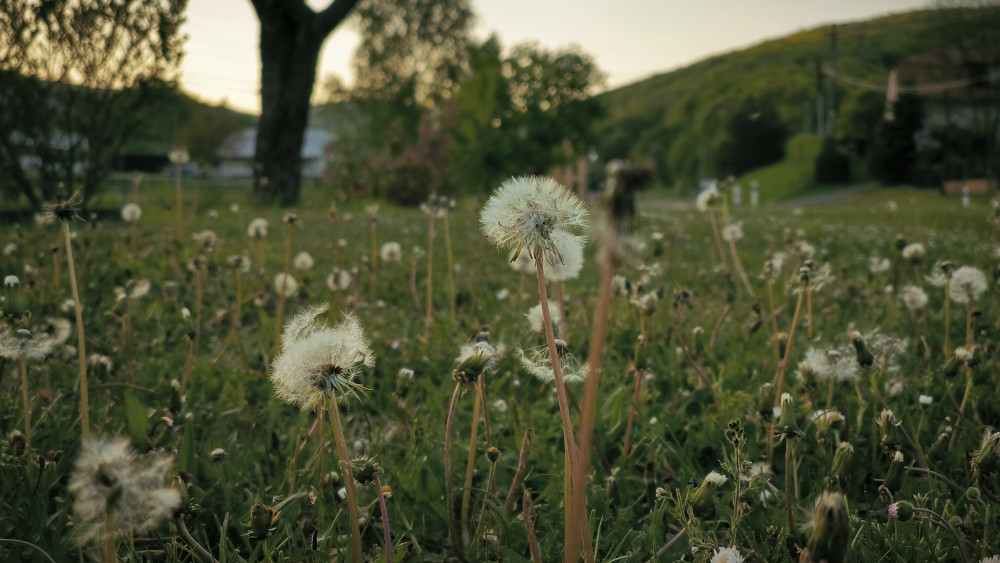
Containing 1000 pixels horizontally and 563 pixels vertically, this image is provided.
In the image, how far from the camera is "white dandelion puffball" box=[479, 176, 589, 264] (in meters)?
1.00

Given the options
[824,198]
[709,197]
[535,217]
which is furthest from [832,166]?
[535,217]

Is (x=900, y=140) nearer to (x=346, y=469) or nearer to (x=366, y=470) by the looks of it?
(x=366, y=470)

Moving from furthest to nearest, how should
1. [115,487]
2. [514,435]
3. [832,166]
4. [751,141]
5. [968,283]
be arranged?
[751,141], [832,166], [968,283], [514,435], [115,487]

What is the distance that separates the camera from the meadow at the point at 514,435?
1.26m

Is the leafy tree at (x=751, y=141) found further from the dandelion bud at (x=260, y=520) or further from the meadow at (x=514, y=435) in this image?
the dandelion bud at (x=260, y=520)

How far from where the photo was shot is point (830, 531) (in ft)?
2.48

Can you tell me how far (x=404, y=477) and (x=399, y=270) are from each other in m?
2.96

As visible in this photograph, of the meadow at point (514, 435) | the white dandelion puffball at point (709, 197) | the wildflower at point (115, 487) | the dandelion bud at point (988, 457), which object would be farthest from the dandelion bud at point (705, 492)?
the white dandelion puffball at point (709, 197)

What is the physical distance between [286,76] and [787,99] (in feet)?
182

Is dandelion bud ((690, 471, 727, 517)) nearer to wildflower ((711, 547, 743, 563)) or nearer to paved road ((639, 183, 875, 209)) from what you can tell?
wildflower ((711, 547, 743, 563))

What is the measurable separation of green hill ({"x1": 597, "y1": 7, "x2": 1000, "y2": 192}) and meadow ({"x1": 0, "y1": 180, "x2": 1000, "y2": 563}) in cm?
1876

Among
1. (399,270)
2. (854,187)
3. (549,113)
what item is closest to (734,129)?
(854,187)

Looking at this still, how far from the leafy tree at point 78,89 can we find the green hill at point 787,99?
51.5 ft

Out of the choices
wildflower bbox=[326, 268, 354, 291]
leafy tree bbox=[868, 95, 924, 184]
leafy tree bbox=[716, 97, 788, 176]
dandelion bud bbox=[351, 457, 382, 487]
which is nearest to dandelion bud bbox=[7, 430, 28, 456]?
dandelion bud bbox=[351, 457, 382, 487]
